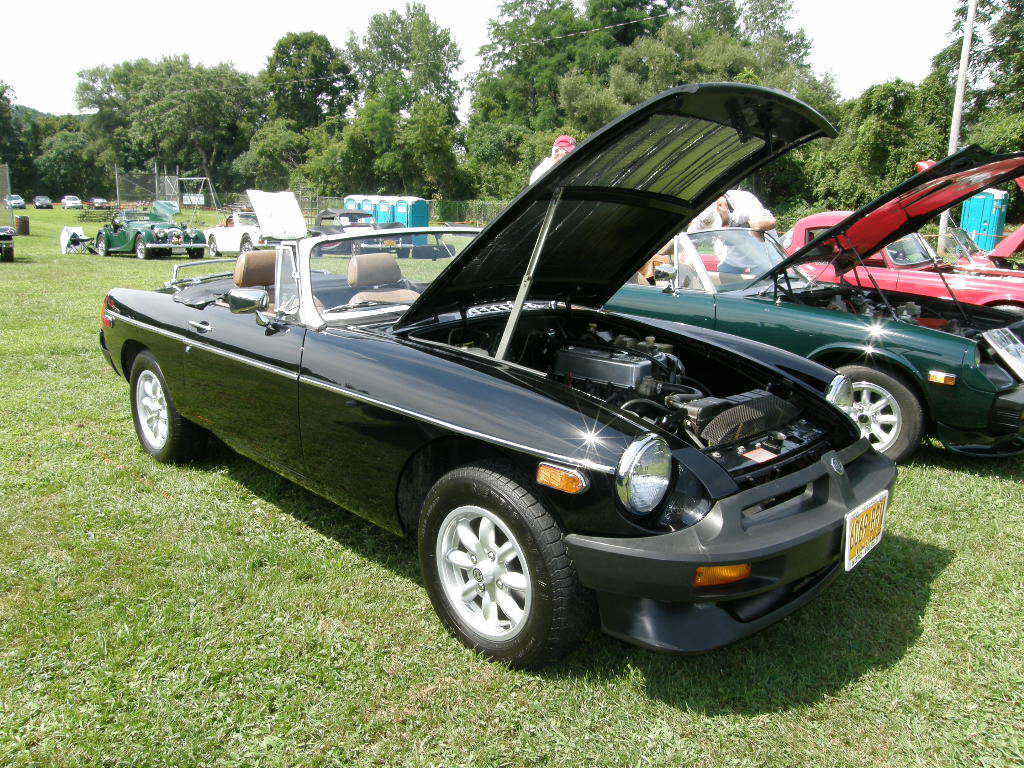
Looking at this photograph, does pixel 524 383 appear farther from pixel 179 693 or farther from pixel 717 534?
pixel 179 693

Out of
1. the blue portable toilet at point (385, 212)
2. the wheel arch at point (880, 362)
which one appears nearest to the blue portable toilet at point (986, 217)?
the wheel arch at point (880, 362)

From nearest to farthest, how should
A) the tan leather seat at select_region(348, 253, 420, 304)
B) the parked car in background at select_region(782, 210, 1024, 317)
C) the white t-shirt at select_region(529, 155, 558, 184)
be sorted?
the tan leather seat at select_region(348, 253, 420, 304) < the white t-shirt at select_region(529, 155, 558, 184) < the parked car in background at select_region(782, 210, 1024, 317)

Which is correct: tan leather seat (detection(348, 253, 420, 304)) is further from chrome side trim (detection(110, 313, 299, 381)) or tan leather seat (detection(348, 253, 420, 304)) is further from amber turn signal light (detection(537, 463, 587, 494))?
amber turn signal light (detection(537, 463, 587, 494))

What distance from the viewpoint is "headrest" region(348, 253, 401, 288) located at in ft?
11.5

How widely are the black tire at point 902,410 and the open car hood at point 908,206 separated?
0.97 metres

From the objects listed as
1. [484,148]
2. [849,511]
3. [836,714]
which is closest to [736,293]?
[849,511]

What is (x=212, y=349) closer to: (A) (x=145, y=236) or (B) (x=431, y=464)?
(B) (x=431, y=464)

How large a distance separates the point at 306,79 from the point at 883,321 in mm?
72251

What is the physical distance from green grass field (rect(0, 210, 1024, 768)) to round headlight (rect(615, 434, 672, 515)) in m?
0.72

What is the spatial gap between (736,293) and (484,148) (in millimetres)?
41701

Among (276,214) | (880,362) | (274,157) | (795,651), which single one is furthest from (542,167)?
(274,157)

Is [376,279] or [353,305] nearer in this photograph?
[353,305]

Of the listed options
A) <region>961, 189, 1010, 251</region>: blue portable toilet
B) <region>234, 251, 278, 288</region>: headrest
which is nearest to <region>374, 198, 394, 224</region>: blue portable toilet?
<region>961, 189, 1010, 251</region>: blue portable toilet

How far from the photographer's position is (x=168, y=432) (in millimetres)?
4137
